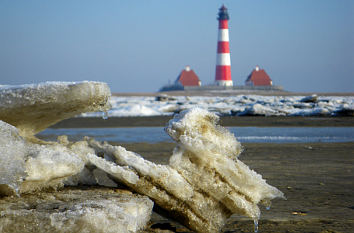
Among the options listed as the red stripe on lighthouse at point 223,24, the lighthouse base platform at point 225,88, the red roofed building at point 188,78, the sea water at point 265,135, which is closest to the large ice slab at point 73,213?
the sea water at point 265,135

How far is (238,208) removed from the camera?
2936 millimetres

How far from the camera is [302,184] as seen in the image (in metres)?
4.54

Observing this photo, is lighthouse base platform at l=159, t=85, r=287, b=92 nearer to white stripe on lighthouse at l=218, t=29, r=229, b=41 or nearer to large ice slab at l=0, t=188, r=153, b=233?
white stripe on lighthouse at l=218, t=29, r=229, b=41

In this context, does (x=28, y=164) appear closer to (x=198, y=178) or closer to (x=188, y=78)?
(x=198, y=178)

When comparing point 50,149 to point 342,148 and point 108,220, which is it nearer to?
point 108,220

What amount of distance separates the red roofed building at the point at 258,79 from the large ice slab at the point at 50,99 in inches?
2586

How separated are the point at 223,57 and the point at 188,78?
12477 millimetres

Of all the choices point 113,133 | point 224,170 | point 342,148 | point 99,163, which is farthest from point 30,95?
point 113,133

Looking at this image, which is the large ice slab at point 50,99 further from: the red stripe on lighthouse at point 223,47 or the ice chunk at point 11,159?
the red stripe on lighthouse at point 223,47

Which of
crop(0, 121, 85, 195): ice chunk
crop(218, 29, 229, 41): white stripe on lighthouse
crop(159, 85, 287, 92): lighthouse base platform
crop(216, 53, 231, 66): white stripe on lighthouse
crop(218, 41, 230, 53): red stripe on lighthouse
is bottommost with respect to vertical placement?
crop(159, 85, 287, 92): lighthouse base platform

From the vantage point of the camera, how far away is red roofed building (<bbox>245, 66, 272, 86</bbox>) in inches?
2682

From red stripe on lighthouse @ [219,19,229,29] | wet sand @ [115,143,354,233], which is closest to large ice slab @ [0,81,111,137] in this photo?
wet sand @ [115,143,354,233]

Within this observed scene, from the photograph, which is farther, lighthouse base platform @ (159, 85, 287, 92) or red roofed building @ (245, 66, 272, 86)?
red roofed building @ (245, 66, 272, 86)

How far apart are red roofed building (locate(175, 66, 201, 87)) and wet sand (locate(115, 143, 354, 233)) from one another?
199ft
